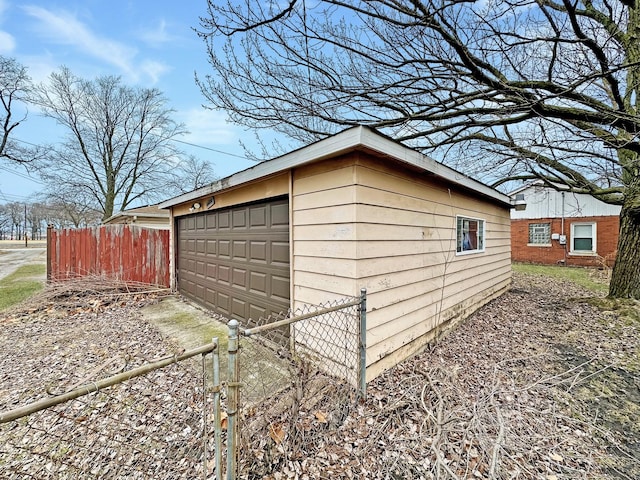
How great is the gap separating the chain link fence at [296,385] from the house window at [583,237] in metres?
14.8

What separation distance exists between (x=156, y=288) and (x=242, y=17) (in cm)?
640

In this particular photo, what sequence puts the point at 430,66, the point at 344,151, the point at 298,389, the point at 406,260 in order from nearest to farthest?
the point at 298,389 → the point at 344,151 → the point at 406,260 → the point at 430,66

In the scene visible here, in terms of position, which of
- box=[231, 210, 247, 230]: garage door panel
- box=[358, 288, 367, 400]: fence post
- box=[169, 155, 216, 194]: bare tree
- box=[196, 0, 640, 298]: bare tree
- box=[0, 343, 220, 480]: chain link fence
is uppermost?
box=[169, 155, 216, 194]: bare tree

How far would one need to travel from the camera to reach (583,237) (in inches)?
498

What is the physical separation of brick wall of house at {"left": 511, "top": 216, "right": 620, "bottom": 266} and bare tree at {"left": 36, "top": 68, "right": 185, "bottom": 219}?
73.6 feet

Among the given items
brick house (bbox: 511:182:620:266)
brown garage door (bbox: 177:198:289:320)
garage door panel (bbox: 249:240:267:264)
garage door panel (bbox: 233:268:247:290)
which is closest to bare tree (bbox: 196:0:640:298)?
brown garage door (bbox: 177:198:289:320)

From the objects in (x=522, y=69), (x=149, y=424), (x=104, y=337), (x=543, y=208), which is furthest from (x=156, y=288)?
(x=543, y=208)

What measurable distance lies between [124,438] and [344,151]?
310cm

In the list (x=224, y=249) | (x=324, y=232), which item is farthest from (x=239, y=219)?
(x=324, y=232)

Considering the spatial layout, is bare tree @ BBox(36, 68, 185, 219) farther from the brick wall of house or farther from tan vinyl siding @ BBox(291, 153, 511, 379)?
the brick wall of house

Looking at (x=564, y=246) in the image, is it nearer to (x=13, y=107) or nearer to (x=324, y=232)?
(x=324, y=232)

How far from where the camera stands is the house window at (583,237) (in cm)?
1238

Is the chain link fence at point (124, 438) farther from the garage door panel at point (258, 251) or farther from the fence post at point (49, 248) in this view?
the fence post at point (49, 248)

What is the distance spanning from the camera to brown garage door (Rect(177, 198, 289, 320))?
13.1 ft
